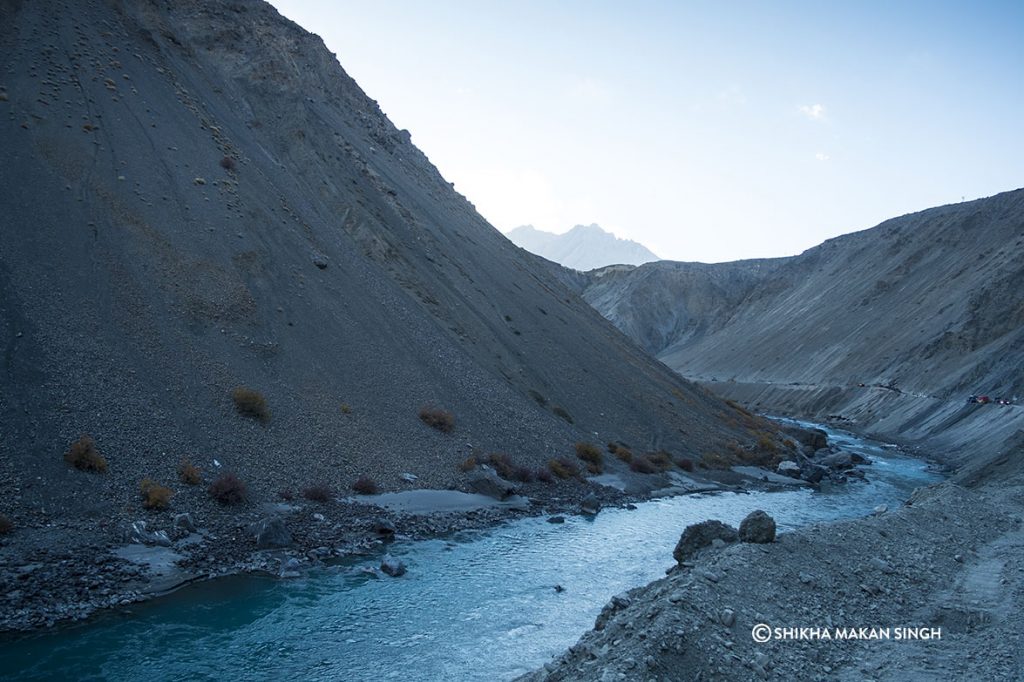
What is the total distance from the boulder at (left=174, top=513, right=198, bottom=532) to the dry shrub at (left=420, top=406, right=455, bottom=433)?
38.2 ft

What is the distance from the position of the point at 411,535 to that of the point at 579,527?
6215 millimetres

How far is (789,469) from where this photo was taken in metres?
39.7

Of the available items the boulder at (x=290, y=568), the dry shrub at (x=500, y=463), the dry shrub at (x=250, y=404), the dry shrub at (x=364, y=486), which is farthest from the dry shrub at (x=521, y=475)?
the boulder at (x=290, y=568)

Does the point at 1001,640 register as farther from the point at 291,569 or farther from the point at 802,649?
the point at 291,569

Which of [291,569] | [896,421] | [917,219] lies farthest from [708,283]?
[291,569]

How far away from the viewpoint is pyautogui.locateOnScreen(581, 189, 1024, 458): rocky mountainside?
58156mm

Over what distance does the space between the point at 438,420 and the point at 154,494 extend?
12275 mm

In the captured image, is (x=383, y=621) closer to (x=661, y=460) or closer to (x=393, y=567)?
(x=393, y=567)

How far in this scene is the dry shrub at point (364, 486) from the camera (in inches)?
951

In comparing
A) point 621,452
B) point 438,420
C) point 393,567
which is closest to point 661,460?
point 621,452

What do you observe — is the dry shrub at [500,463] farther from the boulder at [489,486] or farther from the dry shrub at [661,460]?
the dry shrub at [661,460]

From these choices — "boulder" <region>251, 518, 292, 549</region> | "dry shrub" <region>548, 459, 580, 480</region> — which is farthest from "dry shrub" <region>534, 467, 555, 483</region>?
"boulder" <region>251, 518, 292, 549</region>

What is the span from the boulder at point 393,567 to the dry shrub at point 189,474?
19.1 feet

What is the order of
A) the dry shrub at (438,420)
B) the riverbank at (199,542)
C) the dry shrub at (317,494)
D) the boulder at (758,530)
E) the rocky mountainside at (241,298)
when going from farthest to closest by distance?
1. the dry shrub at (438,420)
2. the dry shrub at (317,494)
3. the rocky mountainside at (241,298)
4. the riverbank at (199,542)
5. the boulder at (758,530)
